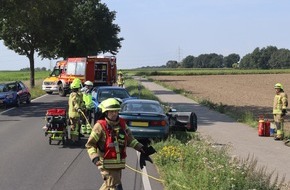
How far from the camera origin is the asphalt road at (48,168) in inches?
335

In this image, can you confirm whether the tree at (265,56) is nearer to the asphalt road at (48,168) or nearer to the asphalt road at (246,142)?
the asphalt road at (246,142)

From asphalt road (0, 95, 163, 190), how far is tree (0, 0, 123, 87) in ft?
45.7

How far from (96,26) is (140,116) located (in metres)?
53.0

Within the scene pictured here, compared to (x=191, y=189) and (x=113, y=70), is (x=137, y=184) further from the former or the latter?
(x=113, y=70)

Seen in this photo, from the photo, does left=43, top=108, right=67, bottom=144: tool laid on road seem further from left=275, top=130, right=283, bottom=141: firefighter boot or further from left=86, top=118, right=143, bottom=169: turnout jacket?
left=86, top=118, right=143, bottom=169: turnout jacket

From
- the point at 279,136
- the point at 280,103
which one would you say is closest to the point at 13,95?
the point at 280,103

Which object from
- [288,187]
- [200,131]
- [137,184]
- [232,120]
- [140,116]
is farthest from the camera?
[232,120]

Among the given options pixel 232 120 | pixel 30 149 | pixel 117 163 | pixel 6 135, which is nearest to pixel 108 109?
pixel 117 163

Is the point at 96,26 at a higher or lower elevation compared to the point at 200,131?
higher

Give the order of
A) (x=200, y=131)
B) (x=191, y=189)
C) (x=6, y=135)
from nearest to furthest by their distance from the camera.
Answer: (x=191, y=189) → (x=6, y=135) → (x=200, y=131)

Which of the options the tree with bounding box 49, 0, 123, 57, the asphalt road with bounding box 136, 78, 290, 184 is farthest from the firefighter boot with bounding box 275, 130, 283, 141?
the tree with bounding box 49, 0, 123, 57

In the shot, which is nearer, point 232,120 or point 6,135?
point 6,135

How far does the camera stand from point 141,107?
1398 cm

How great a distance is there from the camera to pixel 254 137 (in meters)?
15.3
